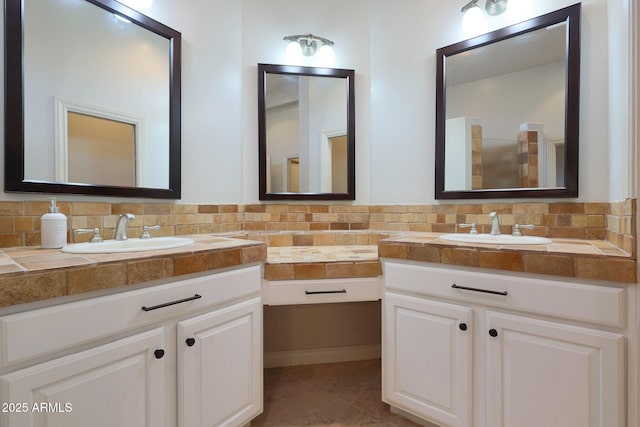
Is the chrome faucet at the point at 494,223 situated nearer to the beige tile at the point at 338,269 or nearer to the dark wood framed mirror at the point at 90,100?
the beige tile at the point at 338,269

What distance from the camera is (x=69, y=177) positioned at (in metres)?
1.29

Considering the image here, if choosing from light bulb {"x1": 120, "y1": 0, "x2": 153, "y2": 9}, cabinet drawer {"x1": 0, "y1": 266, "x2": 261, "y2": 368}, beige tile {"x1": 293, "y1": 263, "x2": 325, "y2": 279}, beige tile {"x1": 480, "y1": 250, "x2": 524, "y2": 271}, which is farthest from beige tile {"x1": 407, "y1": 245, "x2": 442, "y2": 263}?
light bulb {"x1": 120, "y1": 0, "x2": 153, "y2": 9}

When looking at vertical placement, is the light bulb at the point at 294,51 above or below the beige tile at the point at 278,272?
above

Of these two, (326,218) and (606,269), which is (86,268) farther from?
(606,269)

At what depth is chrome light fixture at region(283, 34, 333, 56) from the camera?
6.35 ft

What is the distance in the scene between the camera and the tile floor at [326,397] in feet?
4.85

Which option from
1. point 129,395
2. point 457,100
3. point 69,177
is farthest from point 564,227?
point 69,177

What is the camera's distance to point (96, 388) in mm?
865

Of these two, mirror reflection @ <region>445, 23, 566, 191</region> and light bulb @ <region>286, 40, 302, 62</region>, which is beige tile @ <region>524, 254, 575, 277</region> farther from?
light bulb @ <region>286, 40, 302, 62</region>

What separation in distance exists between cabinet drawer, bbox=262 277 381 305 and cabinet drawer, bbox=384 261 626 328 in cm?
10

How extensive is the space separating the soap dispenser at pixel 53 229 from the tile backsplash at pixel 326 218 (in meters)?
0.07

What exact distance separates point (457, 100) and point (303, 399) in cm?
186

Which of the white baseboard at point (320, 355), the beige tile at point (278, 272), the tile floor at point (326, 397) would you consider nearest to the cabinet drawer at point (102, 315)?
the beige tile at point (278, 272)

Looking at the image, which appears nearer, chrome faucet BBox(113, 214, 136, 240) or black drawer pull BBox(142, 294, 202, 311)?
black drawer pull BBox(142, 294, 202, 311)
